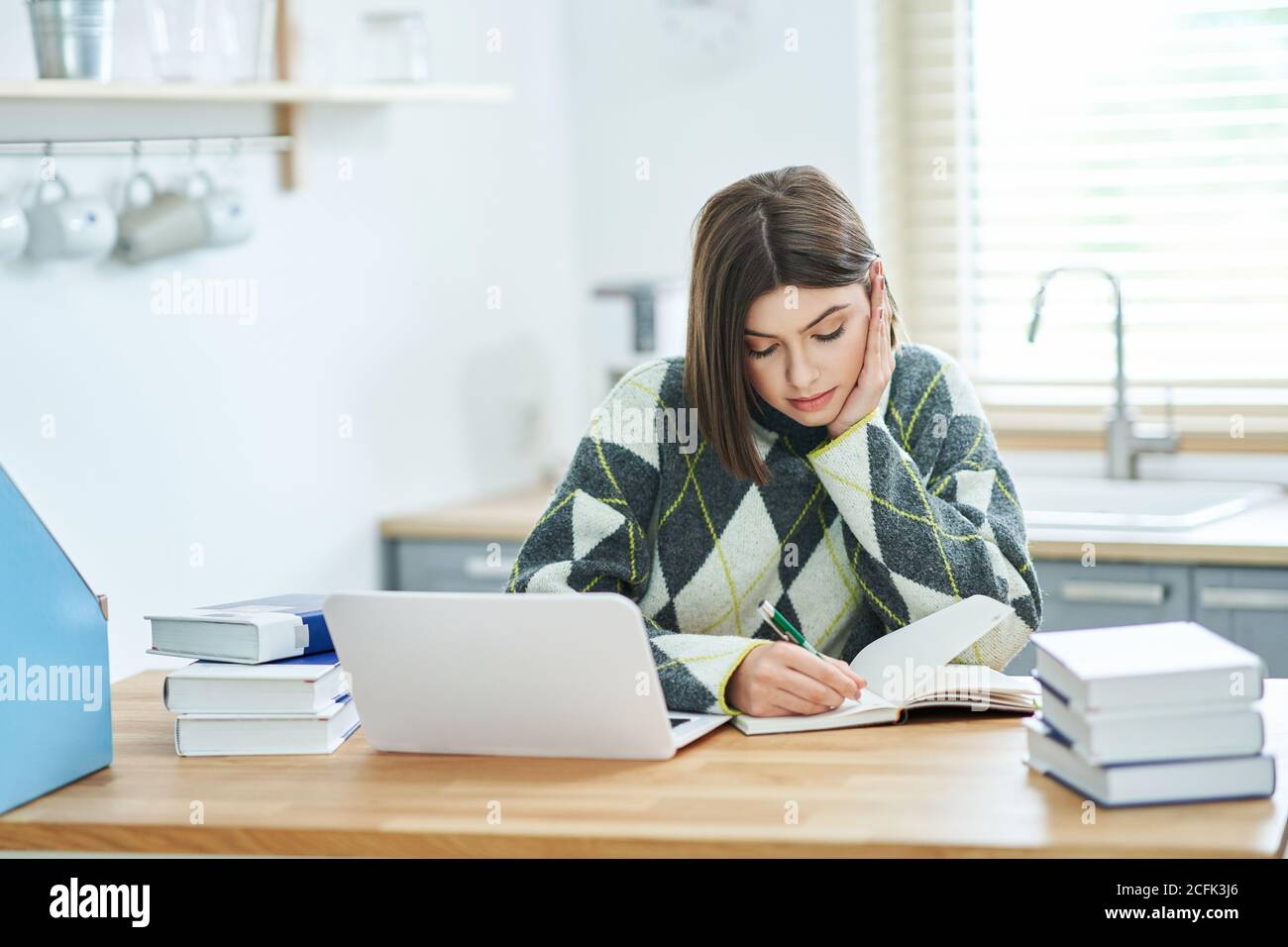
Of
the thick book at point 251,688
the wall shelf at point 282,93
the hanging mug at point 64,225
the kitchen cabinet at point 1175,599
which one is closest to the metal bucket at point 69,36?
the wall shelf at point 282,93

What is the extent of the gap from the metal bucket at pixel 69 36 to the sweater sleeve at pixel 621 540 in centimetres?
90

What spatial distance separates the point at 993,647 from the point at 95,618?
0.95 m

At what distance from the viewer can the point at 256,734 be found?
5.13ft

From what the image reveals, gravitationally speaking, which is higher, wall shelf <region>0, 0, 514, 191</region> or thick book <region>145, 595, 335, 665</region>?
wall shelf <region>0, 0, 514, 191</region>

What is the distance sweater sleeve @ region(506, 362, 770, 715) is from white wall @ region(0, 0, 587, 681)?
2.93 ft

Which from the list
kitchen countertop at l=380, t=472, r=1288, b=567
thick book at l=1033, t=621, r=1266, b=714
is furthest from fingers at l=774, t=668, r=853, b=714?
kitchen countertop at l=380, t=472, r=1288, b=567

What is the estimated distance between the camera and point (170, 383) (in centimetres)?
250

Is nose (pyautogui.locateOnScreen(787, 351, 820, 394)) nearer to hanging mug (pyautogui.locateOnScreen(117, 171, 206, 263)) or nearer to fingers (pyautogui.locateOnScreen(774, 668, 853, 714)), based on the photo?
fingers (pyautogui.locateOnScreen(774, 668, 853, 714))

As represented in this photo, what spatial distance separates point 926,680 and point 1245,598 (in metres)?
1.10

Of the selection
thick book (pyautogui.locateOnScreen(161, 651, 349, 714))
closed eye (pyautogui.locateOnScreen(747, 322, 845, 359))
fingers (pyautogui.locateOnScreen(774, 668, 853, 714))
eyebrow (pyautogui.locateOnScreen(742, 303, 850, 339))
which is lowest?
fingers (pyautogui.locateOnScreen(774, 668, 853, 714))

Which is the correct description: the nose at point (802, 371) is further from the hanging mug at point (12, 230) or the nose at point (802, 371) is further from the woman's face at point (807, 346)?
the hanging mug at point (12, 230)

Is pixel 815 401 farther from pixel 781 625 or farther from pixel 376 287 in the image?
pixel 376 287

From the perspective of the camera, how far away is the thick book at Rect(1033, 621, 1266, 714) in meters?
1.28
